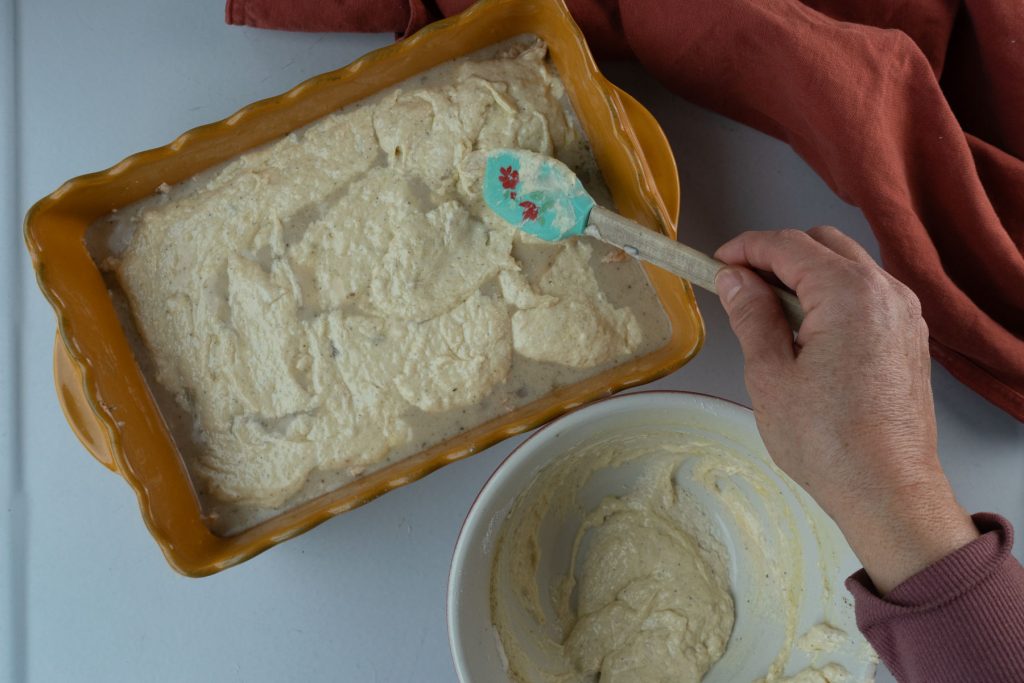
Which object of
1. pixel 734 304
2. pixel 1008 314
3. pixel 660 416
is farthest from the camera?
pixel 1008 314

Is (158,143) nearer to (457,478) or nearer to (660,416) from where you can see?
(457,478)

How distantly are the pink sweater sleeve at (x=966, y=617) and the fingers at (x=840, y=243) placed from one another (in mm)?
276

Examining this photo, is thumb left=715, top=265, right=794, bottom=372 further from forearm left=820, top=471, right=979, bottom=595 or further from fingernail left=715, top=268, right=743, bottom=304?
forearm left=820, top=471, right=979, bottom=595

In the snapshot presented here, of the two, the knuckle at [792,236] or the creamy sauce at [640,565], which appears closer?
the knuckle at [792,236]


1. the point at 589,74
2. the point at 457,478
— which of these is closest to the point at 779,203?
the point at 589,74

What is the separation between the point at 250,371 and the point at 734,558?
0.66 meters

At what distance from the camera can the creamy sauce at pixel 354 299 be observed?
1.01m

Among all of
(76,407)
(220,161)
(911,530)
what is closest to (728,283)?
(911,530)

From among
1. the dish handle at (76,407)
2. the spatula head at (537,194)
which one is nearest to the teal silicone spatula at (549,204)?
the spatula head at (537,194)

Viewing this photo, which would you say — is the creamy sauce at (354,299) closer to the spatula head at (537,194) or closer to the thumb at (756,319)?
the spatula head at (537,194)

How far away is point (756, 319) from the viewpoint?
0.78 meters

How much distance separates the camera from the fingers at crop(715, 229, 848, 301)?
30.4 inches

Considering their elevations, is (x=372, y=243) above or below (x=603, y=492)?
above

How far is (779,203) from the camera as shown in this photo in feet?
3.66
